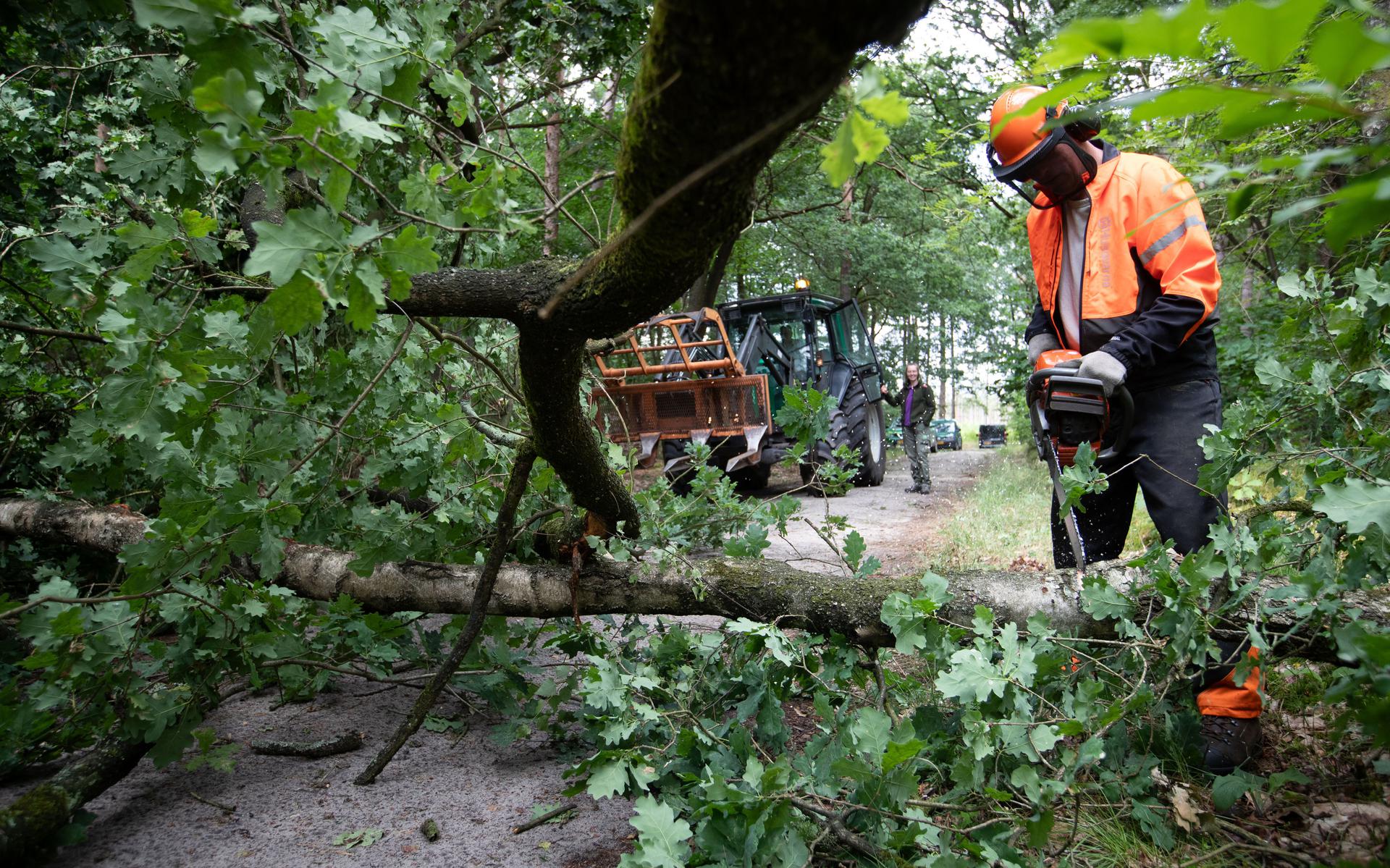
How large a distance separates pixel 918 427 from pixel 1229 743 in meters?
9.22

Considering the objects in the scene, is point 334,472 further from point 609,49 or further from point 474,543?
point 609,49

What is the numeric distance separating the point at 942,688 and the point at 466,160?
69.0 inches

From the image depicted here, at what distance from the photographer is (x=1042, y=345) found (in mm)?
3209

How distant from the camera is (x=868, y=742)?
6.34 ft

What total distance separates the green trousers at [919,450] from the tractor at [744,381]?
661 mm

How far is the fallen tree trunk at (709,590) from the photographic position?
2.48 m

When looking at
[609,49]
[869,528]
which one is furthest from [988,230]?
[609,49]

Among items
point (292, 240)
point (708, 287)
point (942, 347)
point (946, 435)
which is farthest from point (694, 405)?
point (942, 347)

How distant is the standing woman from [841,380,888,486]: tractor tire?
1.84ft

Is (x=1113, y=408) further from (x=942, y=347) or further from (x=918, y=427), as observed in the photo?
(x=942, y=347)

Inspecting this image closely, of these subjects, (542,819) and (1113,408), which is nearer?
(542,819)

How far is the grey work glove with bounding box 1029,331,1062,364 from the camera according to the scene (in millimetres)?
3189

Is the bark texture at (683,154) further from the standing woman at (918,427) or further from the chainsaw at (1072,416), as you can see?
the standing woman at (918,427)

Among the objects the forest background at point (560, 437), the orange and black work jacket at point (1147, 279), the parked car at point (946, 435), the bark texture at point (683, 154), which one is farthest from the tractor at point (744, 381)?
the parked car at point (946, 435)
